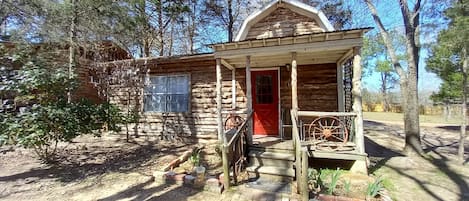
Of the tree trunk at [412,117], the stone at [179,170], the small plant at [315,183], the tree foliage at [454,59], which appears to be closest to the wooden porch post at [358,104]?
the small plant at [315,183]

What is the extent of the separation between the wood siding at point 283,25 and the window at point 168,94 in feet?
9.35

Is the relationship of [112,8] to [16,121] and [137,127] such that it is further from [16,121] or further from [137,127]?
[16,121]

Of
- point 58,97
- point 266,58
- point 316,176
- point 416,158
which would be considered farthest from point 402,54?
point 58,97

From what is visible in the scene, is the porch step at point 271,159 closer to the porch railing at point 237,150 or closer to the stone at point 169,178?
the porch railing at point 237,150

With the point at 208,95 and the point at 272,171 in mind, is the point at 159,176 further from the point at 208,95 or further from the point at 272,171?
the point at 208,95

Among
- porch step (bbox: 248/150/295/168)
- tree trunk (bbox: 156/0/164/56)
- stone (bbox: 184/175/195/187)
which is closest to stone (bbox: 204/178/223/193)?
stone (bbox: 184/175/195/187)

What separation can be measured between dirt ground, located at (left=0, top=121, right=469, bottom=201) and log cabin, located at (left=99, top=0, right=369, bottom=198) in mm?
839

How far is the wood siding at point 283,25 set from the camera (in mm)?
7172

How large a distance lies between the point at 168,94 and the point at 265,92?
345 cm

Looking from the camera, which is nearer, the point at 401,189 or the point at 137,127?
the point at 401,189

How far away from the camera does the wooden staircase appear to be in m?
4.68

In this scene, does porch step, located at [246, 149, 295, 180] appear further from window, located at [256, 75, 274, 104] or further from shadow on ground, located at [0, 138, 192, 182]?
shadow on ground, located at [0, 138, 192, 182]

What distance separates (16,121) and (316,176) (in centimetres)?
616

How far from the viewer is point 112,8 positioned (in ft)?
30.0
